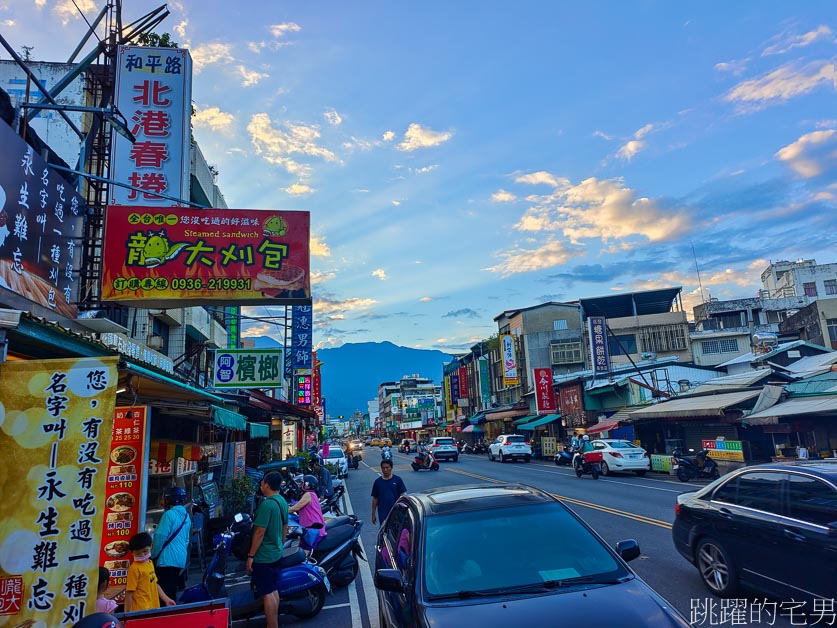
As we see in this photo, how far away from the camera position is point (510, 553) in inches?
156

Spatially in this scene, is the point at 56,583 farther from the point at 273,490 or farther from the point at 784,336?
the point at 784,336

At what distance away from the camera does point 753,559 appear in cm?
563

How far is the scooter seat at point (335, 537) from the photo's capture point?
768 cm

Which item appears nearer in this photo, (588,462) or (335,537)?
(335,537)

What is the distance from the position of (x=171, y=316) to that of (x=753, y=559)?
16.9 metres

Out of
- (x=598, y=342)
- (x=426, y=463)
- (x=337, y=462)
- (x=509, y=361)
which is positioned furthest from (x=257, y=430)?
(x=509, y=361)

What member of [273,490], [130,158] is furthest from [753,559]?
[130,158]

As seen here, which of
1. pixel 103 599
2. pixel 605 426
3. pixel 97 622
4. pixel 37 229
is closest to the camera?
pixel 97 622

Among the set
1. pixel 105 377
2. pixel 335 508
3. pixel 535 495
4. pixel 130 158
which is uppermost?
pixel 130 158

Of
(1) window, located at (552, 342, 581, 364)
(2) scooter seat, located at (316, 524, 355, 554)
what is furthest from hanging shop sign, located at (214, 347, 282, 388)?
(1) window, located at (552, 342, 581, 364)

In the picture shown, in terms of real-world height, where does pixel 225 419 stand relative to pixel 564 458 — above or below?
above

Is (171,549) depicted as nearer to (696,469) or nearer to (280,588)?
(280,588)

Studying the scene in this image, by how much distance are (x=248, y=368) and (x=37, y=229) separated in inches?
242

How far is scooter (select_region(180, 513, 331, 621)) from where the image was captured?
20.2ft
